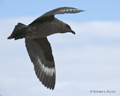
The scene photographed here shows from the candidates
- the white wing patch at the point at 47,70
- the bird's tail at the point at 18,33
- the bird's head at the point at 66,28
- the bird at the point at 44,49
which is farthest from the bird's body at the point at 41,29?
the white wing patch at the point at 47,70

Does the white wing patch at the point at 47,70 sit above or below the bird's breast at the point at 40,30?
below

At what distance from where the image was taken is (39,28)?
259 inches

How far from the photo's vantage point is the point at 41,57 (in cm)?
774

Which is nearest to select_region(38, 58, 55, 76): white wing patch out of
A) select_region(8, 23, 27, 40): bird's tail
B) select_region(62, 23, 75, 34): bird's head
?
select_region(62, 23, 75, 34): bird's head

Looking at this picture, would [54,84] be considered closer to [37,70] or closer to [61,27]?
[37,70]

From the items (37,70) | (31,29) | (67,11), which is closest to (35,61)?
(37,70)

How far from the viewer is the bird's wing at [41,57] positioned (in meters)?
7.61

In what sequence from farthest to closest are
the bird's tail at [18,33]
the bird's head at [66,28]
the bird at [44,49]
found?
the bird's head at [66,28]
the bird at [44,49]
the bird's tail at [18,33]

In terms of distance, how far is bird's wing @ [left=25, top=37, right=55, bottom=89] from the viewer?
7.61 m

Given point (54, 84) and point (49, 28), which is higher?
point (49, 28)

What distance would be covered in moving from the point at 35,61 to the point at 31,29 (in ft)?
4.36

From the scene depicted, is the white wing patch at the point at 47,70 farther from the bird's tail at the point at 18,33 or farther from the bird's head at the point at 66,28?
the bird's tail at the point at 18,33

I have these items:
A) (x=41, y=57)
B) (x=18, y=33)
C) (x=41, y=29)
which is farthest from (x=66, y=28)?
(x=18, y=33)

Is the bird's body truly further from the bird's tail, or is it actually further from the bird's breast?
the bird's tail
